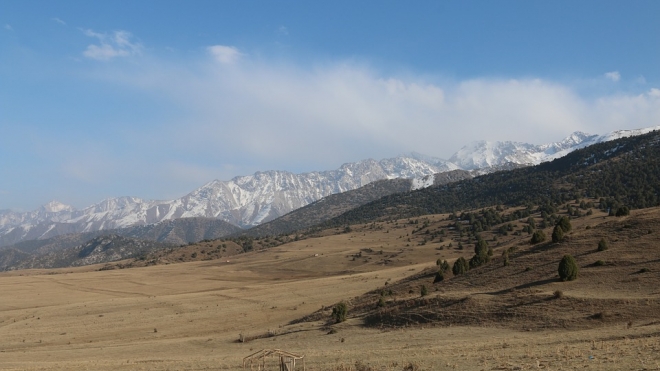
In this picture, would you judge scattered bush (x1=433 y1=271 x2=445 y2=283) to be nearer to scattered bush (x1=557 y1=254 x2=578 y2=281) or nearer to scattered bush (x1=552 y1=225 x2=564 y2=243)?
scattered bush (x1=552 y1=225 x2=564 y2=243)

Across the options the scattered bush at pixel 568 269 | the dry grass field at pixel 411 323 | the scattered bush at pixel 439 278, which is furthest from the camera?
→ the scattered bush at pixel 439 278

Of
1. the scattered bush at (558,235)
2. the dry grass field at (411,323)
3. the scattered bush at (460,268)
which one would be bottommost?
the dry grass field at (411,323)

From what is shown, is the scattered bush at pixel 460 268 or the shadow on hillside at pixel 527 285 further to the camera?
the scattered bush at pixel 460 268

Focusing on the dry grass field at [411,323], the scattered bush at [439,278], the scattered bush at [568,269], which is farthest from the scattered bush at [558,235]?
the scattered bush at [439,278]

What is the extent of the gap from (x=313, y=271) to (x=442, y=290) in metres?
70.3

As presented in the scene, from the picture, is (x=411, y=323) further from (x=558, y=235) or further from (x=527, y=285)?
(x=558, y=235)

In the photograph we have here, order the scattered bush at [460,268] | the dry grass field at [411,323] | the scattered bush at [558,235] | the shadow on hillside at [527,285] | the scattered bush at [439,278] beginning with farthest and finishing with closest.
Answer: the scattered bush at [460,268] < the scattered bush at [439,278] < the scattered bush at [558,235] < the shadow on hillside at [527,285] < the dry grass field at [411,323]

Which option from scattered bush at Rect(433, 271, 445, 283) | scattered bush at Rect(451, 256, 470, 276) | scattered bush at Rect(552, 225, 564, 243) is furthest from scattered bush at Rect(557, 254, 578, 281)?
scattered bush at Rect(433, 271, 445, 283)

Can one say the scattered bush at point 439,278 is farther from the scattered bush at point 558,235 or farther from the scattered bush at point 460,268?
the scattered bush at point 558,235

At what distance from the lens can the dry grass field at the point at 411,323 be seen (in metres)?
24.5

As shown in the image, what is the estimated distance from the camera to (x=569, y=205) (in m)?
132

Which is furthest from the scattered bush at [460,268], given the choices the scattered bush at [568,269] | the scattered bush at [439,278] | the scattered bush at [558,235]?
the scattered bush at [568,269]

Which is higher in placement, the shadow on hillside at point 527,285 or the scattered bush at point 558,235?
the scattered bush at point 558,235

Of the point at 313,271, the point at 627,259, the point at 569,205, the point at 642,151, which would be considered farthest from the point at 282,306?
the point at 642,151
